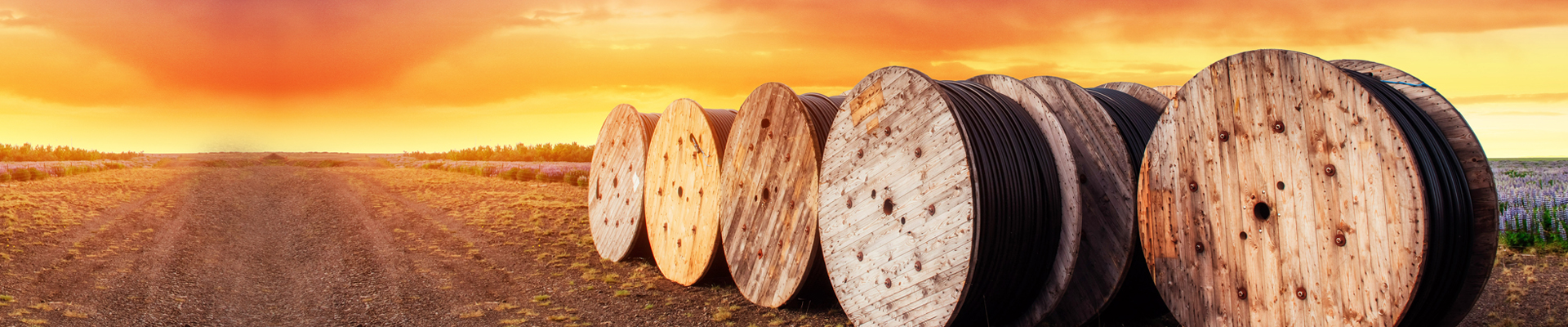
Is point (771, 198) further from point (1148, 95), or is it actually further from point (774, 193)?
point (1148, 95)

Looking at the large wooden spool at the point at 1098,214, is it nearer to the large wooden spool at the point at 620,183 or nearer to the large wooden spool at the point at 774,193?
the large wooden spool at the point at 774,193

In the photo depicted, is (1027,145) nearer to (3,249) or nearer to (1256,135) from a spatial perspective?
(1256,135)

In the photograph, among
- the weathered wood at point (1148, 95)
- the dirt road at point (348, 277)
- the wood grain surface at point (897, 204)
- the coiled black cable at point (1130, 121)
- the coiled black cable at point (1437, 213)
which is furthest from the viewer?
the weathered wood at point (1148, 95)

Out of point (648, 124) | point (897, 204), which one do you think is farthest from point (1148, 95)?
point (648, 124)

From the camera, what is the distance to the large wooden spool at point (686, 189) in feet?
24.1

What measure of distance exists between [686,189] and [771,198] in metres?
1.66

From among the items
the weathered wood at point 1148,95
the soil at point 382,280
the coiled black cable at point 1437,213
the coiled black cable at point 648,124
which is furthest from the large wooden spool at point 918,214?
the coiled black cable at point 648,124

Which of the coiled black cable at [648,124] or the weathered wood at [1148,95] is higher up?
the weathered wood at [1148,95]

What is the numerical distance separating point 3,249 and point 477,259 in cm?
610

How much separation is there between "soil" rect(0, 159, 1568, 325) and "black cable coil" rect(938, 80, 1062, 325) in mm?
817

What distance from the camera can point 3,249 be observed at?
31.7ft

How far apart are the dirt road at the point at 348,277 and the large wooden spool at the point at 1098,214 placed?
75.4 inches

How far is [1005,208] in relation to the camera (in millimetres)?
4633

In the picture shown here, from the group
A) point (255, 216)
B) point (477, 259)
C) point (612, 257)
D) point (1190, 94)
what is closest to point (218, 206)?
point (255, 216)
